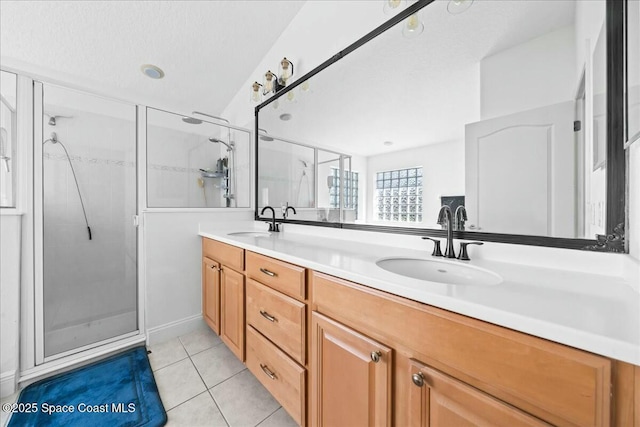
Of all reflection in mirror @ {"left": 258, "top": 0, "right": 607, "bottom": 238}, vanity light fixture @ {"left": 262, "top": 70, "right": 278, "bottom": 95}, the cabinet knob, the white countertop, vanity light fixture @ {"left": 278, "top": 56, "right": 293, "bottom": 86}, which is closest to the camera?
the white countertop

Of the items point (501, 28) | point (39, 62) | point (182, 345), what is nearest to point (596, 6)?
point (501, 28)

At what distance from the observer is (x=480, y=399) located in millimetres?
532

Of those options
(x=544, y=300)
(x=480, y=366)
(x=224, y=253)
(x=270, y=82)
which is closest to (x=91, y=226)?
(x=224, y=253)

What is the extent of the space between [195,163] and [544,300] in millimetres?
2540

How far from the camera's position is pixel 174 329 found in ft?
6.38

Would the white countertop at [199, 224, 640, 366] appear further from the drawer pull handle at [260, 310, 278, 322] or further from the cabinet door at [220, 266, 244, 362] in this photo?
the cabinet door at [220, 266, 244, 362]

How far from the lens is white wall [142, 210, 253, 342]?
6.09 ft

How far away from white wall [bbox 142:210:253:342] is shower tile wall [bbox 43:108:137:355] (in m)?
0.15

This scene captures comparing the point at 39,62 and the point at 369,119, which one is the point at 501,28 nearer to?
the point at 369,119

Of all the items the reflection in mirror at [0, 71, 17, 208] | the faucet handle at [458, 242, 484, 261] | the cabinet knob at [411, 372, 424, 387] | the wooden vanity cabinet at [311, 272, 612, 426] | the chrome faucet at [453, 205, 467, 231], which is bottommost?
the cabinet knob at [411, 372, 424, 387]

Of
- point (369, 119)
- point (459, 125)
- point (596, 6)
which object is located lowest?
point (459, 125)

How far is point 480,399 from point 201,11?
2.64 metres

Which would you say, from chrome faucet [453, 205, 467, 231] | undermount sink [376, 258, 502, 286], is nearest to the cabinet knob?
undermount sink [376, 258, 502, 286]

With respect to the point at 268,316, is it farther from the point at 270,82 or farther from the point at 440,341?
the point at 270,82
